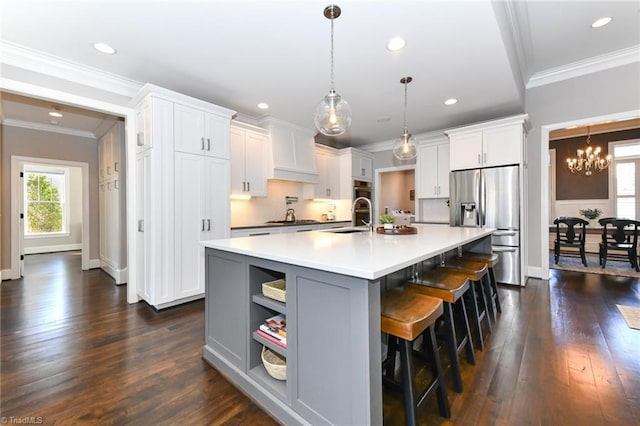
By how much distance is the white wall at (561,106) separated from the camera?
3525mm

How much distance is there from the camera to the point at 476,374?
1.81 metres

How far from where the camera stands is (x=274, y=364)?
5.19 feet

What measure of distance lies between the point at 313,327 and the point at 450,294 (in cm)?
90

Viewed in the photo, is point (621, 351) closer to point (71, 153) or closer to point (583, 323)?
point (583, 323)

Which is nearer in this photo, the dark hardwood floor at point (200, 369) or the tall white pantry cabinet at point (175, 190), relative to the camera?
the dark hardwood floor at point (200, 369)

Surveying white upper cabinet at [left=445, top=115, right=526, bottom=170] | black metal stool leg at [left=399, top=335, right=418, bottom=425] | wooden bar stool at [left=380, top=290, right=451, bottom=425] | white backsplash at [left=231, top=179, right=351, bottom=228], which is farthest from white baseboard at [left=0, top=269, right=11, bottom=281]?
white upper cabinet at [left=445, top=115, right=526, bottom=170]

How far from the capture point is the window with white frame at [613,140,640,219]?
608cm

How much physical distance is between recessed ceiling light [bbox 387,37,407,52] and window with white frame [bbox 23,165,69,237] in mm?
8911

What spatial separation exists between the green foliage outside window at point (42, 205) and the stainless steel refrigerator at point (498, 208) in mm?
9668

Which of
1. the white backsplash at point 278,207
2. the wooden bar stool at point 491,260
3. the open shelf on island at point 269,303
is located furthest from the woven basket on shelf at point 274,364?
the white backsplash at point 278,207

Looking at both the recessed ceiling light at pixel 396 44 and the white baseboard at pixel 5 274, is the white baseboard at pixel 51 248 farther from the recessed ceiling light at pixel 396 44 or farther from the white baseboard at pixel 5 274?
the recessed ceiling light at pixel 396 44

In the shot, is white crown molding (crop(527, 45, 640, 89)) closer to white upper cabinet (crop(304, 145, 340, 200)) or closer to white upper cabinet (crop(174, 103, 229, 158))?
white upper cabinet (crop(304, 145, 340, 200))

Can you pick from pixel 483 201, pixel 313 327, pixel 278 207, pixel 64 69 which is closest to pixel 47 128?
pixel 64 69

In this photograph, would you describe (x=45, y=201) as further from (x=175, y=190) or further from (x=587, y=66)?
(x=587, y=66)
